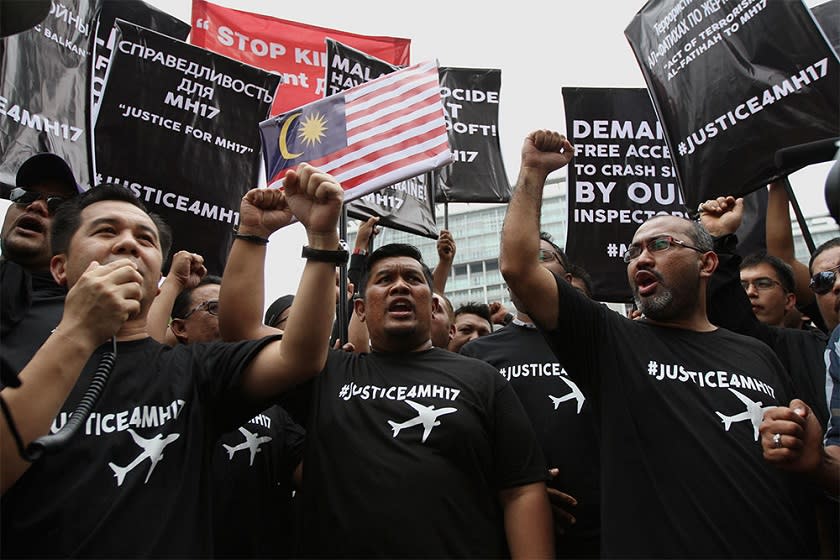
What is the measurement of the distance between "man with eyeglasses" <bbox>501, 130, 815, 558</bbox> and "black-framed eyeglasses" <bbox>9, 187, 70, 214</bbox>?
179 centimetres

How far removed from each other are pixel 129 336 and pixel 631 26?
4.37 m

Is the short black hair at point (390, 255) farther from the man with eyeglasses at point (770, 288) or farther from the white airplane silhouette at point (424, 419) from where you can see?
the man with eyeglasses at point (770, 288)

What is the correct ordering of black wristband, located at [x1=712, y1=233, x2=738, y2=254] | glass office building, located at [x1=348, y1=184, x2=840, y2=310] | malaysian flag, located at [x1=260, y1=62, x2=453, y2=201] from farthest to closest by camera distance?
glass office building, located at [x1=348, y1=184, x2=840, y2=310], malaysian flag, located at [x1=260, y1=62, x2=453, y2=201], black wristband, located at [x1=712, y1=233, x2=738, y2=254]

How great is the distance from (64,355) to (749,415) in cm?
230

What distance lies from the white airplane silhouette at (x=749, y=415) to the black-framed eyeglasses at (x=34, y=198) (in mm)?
2666

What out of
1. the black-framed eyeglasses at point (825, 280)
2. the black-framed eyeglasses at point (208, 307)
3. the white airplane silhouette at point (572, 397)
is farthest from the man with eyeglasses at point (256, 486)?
the black-framed eyeglasses at point (825, 280)

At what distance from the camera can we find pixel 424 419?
287 cm

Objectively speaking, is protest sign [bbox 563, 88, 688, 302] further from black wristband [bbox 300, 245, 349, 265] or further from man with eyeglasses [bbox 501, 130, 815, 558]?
black wristband [bbox 300, 245, 349, 265]

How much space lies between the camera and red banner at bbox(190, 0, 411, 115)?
765 cm

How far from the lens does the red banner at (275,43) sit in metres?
7.65

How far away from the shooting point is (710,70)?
16.0 feet

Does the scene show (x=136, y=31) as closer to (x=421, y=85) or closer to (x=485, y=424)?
(x=421, y=85)

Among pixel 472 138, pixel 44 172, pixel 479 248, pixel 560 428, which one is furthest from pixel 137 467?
pixel 479 248

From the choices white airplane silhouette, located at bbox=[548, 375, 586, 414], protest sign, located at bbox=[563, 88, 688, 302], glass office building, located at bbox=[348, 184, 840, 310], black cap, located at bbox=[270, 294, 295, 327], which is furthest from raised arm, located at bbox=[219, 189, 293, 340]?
glass office building, located at bbox=[348, 184, 840, 310]
